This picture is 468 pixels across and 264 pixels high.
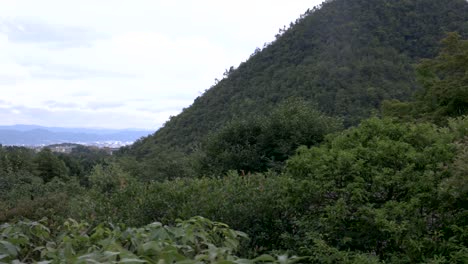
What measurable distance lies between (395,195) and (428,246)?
2.39 feet

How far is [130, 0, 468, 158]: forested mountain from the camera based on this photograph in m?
36.9

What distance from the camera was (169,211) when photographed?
20.1ft

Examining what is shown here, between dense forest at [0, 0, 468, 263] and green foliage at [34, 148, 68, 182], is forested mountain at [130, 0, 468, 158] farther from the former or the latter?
dense forest at [0, 0, 468, 263]

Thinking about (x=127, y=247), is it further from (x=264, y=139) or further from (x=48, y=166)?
(x=48, y=166)

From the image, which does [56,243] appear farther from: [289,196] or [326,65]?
[326,65]

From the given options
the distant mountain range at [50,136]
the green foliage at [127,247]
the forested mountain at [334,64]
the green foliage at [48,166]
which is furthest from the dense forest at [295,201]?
the distant mountain range at [50,136]

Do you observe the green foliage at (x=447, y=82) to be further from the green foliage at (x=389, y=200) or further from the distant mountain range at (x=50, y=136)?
the distant mountain range at (x=50, y=136)

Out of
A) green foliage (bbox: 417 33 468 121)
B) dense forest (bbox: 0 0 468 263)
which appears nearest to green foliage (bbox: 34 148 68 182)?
dense forest (bbox: 0 0 468 263)

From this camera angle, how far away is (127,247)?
2.29m

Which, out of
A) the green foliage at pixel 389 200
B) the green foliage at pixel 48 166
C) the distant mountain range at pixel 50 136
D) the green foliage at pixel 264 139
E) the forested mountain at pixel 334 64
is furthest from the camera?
the distant mountain range at pixel 50 136

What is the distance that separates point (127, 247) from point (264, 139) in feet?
36.4

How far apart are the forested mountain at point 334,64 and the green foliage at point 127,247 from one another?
30.0 m

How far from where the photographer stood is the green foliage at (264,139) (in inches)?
508

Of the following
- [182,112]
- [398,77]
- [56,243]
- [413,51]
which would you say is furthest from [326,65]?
[56,243]
